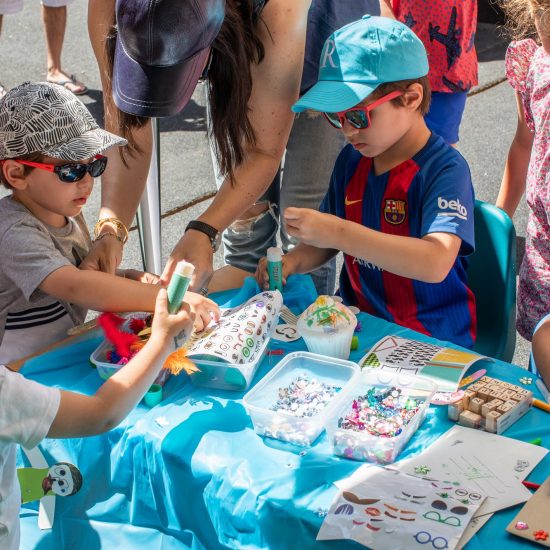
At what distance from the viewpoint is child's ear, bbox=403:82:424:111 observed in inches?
73.3

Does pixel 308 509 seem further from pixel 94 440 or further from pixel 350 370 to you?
pixel 94 440

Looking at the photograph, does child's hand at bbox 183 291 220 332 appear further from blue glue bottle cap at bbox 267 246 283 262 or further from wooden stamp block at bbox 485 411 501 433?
wooden stamp block at bbox 485 411 501 433

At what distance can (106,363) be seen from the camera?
5.51 ft

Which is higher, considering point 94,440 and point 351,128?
point 351,128

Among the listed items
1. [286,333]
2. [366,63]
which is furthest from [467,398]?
[366,63]

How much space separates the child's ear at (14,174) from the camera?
6.11 ft

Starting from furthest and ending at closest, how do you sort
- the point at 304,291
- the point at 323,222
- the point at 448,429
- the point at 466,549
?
the point at 304,291 < the point at 323,222 < the point at 448,429 < the point at 466,549

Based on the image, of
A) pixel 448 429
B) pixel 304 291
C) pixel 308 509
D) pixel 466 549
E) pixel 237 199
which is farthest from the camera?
pixel 237 199

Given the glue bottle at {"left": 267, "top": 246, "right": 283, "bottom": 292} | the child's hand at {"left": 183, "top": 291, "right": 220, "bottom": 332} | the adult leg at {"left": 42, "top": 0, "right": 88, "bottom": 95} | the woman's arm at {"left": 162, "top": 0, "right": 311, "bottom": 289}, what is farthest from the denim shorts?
the adult leg at {"left": 42, "top": 0, "right": 88, "bottom": 95}

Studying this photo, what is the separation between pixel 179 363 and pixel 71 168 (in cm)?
55

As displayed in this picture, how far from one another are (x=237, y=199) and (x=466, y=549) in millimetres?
1120

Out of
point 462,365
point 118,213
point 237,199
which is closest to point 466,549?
point 462,365

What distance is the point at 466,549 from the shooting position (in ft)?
4.03

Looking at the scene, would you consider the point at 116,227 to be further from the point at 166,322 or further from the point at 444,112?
the point at 444,112
